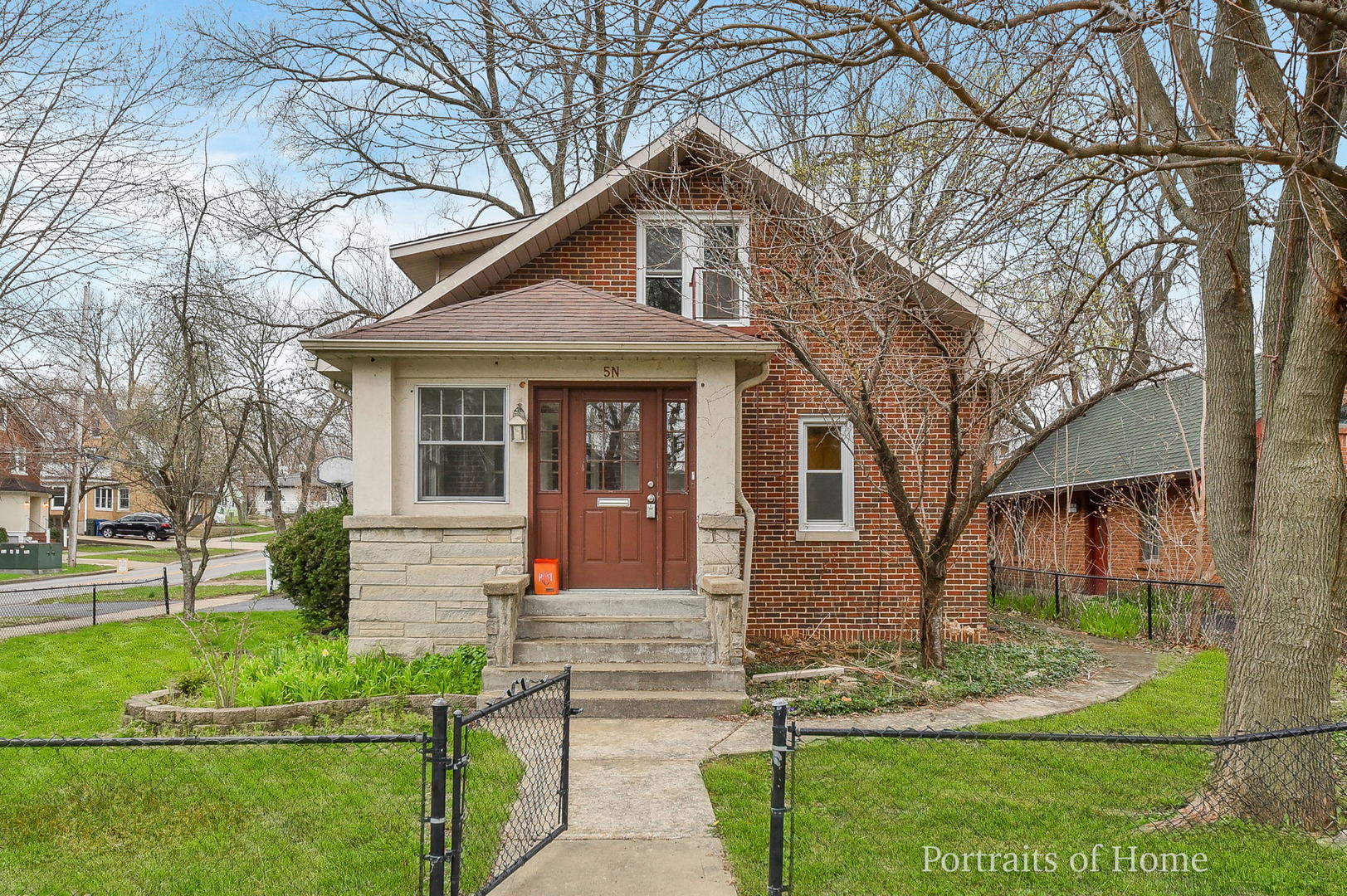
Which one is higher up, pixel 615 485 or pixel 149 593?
pixel 615 485

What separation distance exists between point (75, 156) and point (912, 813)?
1340 cm

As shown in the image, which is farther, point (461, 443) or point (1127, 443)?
point (1127, 443)

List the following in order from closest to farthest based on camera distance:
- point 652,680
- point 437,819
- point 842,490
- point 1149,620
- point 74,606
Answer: point 437,819 → point 652,680 → point 842,490 → point 1149,620 → point 74,606

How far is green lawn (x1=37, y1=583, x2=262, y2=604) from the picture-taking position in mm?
19578

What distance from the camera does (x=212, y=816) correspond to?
5.33m

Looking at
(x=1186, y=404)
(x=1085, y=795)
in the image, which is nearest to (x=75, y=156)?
(x=1085, y=795)

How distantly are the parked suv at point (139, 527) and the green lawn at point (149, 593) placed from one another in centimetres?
2975

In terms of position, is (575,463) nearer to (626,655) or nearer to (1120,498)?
(626,655)

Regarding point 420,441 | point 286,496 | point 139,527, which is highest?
point 420,441

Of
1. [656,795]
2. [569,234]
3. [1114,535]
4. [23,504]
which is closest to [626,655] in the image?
[656,795]

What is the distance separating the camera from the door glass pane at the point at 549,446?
10.2m

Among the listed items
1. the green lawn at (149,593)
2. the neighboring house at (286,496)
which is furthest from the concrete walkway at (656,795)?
the neighboring house at (286,496)

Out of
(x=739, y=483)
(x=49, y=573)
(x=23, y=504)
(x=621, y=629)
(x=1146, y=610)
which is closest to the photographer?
(x=621, y=629)

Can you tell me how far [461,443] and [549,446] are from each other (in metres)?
0.98
